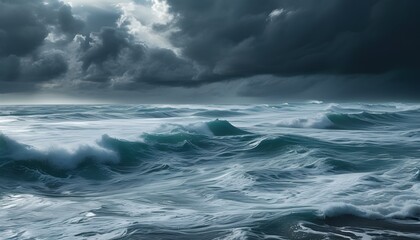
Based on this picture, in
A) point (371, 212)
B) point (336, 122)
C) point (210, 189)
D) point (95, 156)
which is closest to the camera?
point (371, 212)

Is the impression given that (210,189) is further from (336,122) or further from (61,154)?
(336,122)

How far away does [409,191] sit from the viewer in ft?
25.7

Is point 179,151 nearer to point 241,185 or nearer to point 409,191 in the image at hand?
point 241,185

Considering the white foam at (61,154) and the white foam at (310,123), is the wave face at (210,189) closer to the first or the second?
the white foam at (61,154)

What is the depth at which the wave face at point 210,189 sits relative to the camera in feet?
19.1

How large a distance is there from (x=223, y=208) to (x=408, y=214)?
9.17 feet

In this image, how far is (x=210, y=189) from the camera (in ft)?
29.0

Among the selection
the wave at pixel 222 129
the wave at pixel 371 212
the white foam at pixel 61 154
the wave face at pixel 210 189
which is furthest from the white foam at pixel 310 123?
the wave at pixel 371 212

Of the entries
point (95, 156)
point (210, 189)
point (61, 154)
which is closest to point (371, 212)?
point (210, 189)

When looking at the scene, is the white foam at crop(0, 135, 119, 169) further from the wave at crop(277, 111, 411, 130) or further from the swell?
the wave at crop(277, 111, 411, 130)

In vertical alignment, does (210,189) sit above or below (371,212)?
below

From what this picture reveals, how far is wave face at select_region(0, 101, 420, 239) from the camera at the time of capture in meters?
5.81

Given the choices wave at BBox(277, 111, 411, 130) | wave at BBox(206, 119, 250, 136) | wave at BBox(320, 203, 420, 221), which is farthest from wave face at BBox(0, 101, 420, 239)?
wave at BBox(277, 111, 411, 130)

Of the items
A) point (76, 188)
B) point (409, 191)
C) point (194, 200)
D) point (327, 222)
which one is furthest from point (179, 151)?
point (327, 222)
